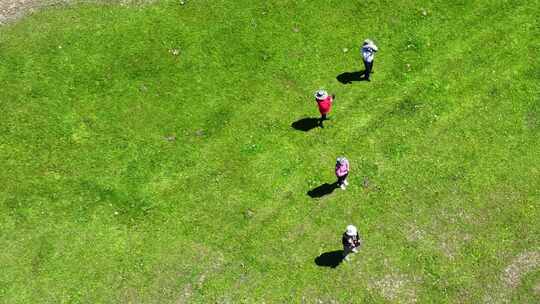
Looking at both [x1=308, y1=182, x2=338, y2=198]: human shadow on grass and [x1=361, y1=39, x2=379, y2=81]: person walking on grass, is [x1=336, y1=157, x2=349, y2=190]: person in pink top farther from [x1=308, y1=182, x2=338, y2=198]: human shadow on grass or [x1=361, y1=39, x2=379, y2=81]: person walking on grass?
[x1=361, y1=39, x2=379, y2=81]: person walking on grass

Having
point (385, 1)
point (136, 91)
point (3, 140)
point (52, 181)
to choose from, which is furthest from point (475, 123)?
point (3, 140)

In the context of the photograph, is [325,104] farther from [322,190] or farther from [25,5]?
[25,5]

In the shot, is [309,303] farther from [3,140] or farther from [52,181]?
[3,140]

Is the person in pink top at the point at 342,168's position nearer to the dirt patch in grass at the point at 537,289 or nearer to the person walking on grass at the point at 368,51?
the person walking on grass at the point at 368,51

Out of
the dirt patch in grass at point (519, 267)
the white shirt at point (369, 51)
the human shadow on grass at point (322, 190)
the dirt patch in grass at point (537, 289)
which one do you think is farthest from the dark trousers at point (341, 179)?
the dirt patch in grass at point (537, 289)

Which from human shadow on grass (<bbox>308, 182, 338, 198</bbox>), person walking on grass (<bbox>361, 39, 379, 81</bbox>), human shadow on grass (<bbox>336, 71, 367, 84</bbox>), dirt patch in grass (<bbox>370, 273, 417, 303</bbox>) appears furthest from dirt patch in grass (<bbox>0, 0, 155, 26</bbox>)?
dirt patch in grass (<bbox>370, 273, 417, 303</bbox>)
